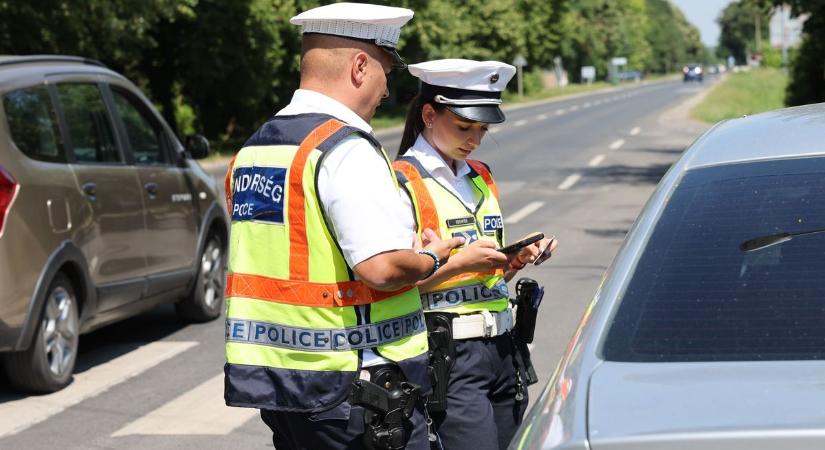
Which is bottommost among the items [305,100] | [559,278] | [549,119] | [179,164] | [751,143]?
[549,119]

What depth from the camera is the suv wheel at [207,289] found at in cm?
940

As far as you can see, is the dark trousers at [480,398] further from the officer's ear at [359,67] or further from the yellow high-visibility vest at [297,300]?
the officer's ear at [359,67]

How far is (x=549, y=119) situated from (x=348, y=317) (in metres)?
44.9

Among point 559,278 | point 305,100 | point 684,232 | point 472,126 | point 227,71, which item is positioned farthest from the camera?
point 227,71

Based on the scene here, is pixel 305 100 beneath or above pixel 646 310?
above

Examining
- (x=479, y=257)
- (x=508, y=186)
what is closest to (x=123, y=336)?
(x=479, y=257)

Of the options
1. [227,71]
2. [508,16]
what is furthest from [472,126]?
[508,16]

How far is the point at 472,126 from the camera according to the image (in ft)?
13.0

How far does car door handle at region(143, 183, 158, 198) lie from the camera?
28.1 feet

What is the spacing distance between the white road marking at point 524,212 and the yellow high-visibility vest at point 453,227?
1192cm

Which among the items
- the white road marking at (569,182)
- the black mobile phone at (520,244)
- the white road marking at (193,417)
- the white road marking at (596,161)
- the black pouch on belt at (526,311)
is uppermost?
the black mobile phone at (520,244)

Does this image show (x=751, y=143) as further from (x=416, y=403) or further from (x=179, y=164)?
(x=179, y=164)

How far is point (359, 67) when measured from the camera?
125 inches

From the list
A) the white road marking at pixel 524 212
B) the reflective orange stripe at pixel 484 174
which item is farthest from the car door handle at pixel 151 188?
the white road marking at pixel 524 212
